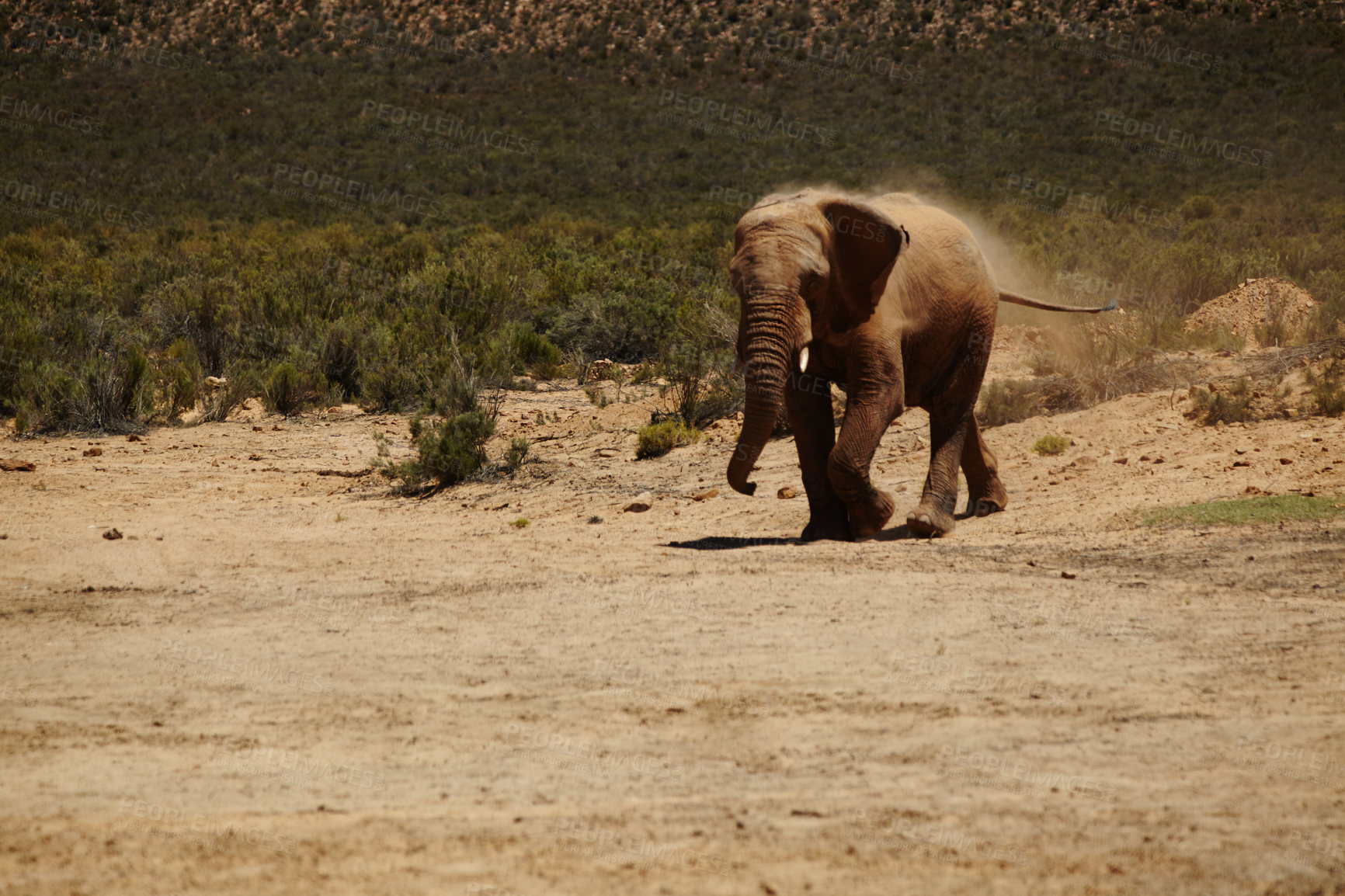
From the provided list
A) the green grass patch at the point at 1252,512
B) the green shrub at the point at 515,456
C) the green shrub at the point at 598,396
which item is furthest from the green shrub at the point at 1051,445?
the green shrub at the point at 598,396

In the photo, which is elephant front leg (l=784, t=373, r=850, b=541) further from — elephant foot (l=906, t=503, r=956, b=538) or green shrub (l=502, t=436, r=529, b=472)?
green shrub (l=502, t=436, r=529, b=472)

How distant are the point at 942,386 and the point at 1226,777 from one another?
5042 millimetres

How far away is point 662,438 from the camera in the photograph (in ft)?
38.0

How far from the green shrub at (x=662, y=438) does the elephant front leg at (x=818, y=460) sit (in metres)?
3.66

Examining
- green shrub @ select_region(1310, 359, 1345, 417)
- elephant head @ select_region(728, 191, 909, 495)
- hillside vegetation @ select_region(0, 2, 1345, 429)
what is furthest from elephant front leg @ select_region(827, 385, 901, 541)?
hillside vegetation @ select_region(0, 2, 1345, 429)

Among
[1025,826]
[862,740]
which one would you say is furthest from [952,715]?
[1025,826]

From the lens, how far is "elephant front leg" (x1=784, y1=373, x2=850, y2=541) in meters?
7.91

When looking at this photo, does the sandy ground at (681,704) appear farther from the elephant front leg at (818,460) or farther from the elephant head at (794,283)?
the elephant head at (794,283)

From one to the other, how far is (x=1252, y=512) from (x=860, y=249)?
10.7 feet

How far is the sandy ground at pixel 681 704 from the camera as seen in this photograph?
10.8 ft

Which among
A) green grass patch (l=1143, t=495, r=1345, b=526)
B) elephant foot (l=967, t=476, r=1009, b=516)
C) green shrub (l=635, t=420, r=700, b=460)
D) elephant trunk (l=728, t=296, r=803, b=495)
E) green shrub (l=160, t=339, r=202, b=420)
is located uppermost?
elephant trunk (l=728, t=296, r=803, b=495)

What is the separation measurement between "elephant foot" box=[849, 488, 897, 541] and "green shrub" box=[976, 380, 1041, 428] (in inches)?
169

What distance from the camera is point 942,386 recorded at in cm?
855

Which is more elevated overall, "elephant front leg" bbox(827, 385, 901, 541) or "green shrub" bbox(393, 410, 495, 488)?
"elephant front leg" bbox(827, 385, 901, 541)
